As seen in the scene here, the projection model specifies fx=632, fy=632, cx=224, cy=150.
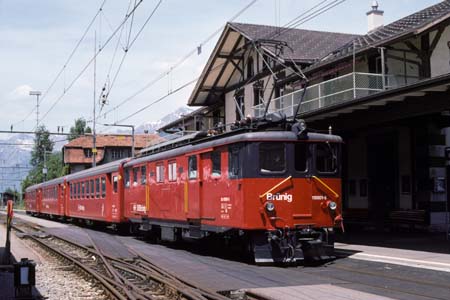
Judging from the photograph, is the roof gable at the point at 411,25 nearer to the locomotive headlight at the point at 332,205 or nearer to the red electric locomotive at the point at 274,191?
the red electric locomotive at the point at 274,191

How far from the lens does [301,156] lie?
13.7 meters

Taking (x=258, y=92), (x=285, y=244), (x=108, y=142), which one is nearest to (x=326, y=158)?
(x=285, y=244)

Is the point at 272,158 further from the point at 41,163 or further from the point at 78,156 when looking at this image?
the point at 41,163

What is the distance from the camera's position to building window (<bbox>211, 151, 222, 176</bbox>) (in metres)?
14.3

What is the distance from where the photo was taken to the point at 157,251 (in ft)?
56.0

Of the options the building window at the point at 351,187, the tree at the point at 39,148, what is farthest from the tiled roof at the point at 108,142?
the building window at the point at 351,187

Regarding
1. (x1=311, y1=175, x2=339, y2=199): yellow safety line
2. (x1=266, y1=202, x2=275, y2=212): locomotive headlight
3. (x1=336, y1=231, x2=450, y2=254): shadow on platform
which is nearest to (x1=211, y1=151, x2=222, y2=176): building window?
(x1=266, y1=202, x2=275, y2=212): locomotive headlight

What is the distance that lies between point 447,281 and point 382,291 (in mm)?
1661

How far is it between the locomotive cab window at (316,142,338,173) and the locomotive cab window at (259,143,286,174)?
3.00 feet

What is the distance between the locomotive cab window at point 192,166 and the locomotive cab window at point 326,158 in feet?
10.4

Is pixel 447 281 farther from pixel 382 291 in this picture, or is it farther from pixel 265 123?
pixel 265 123

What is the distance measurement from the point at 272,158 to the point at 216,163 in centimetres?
153

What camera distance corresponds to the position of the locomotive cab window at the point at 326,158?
1396cm

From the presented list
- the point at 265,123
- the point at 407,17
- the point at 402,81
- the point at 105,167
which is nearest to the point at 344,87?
the point at 402,81
